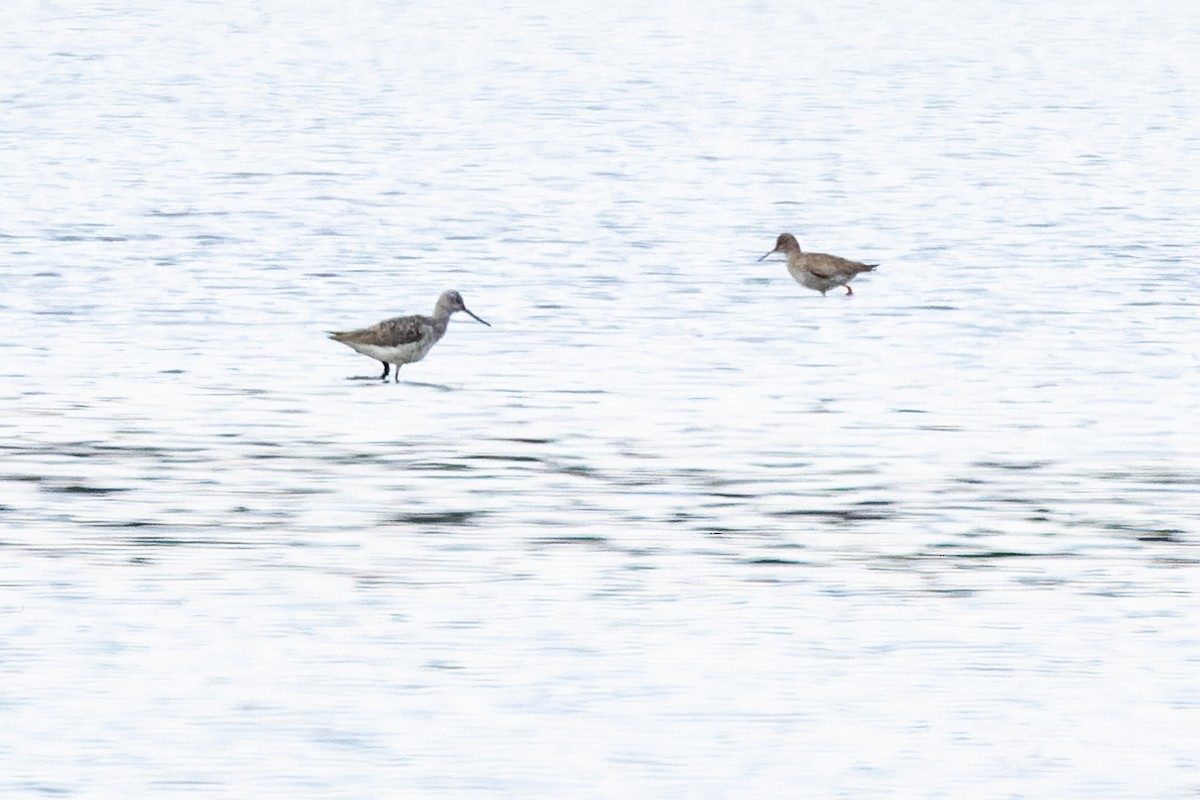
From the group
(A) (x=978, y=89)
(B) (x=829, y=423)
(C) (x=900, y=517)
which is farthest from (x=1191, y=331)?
(A) (x=978, y=89)

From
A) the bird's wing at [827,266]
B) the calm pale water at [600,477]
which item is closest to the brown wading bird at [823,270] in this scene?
the bird's wing at [827,266]

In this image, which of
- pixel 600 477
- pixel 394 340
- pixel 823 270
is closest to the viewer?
pixel 600 477

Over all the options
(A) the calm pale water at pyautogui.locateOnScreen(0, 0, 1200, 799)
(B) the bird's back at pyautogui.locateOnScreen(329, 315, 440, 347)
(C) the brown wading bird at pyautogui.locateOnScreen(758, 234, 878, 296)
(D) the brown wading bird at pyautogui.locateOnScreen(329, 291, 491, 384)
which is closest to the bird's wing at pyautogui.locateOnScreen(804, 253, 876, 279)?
(C) the brown wading bird at pyautogui.locateOnScreen(758, 234, 878, 296)

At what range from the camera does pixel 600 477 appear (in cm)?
1262

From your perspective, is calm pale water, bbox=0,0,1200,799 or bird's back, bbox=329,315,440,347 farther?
bird's back, bbox=329,315,440,347

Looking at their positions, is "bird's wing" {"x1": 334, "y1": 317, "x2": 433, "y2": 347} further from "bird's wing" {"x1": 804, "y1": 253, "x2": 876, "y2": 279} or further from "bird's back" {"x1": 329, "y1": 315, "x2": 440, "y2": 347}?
"bird's wing" {"x1": 804, "y1": 253, "x2": 876, "y2": 279}

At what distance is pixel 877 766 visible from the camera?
8250 millimetres

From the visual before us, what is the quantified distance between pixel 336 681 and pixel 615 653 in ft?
3.50

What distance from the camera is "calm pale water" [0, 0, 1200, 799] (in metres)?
8.54

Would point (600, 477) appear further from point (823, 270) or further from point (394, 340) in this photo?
point (823, 270)

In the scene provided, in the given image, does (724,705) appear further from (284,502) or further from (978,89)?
(978,89)

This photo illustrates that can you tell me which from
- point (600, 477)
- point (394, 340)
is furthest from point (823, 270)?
point (600, 477)

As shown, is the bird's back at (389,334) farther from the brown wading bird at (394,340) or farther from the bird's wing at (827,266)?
the bird's wing at (827,266)

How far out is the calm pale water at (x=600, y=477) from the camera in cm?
854
